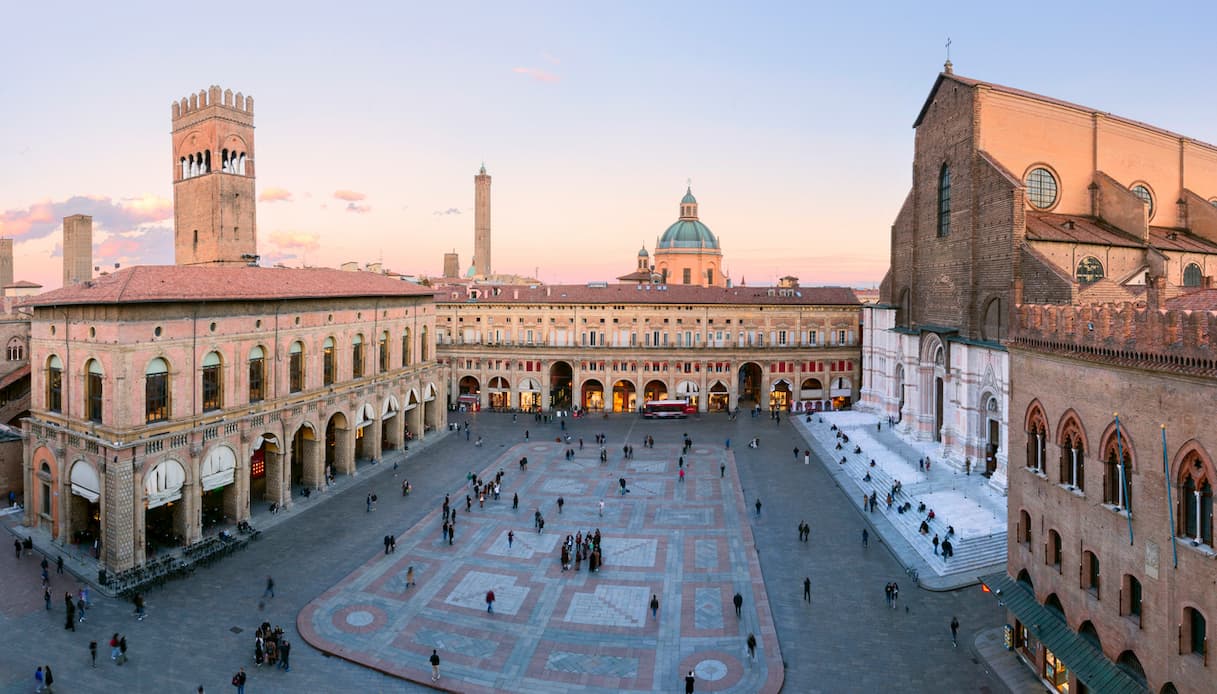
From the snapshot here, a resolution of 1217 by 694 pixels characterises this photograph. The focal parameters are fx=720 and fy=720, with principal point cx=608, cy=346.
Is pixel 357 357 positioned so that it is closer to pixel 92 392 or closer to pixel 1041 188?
pixel 92 392

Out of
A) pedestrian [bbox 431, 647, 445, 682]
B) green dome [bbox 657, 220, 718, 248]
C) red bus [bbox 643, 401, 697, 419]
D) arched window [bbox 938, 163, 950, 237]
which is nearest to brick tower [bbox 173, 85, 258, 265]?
red bus [bbox 643, 401, 697, 419]

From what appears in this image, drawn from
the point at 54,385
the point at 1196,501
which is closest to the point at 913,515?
the point at 1196,501

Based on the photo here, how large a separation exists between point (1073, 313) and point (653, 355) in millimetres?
51118

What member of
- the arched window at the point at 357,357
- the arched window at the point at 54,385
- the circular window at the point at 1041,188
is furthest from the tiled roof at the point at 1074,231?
the arched window at the point at 54,385

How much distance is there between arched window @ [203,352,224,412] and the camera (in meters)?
33.3

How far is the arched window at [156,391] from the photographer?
98.9 feet

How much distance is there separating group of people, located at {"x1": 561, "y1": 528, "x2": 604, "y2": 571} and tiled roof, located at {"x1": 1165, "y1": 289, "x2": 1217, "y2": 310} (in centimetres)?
2131

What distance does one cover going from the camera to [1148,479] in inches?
615

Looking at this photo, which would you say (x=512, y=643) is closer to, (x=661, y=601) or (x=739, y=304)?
(x=661, y=601)

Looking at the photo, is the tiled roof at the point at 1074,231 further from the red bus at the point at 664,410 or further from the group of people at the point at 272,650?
the group of people at the point at 272,650

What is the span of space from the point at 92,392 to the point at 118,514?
18.4ft

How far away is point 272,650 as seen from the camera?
22.2m

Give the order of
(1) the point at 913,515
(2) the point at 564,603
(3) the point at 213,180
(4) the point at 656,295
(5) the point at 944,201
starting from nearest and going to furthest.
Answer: (2) the point at 564,603
(1) the point at 913,515
(5) the point at 944,201
(3) the point at 213,180
(4) the point at 656,295

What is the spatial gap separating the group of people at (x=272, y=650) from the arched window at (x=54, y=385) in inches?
671
